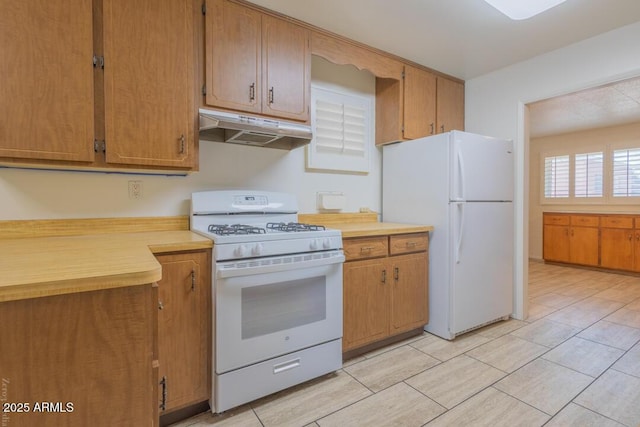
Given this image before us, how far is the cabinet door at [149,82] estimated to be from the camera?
5.35 ft

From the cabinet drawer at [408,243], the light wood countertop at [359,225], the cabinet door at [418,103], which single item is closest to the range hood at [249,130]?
the light wood countertop at [359,225]

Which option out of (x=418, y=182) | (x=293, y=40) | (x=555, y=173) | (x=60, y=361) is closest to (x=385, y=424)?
(x=60, y=361)

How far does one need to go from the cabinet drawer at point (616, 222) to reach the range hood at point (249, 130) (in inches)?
202

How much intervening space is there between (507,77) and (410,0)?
156cm

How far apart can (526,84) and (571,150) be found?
11.6 ft

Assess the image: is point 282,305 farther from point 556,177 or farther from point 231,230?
point 556,177

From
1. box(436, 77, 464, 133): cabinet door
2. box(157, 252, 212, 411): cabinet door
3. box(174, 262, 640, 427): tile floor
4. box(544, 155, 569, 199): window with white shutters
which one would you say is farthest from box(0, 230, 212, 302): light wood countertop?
box(544, 155, 569, 199): window with white shutters

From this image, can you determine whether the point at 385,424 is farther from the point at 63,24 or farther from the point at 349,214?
the point at 63,24

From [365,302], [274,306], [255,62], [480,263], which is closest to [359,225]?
[365,302]

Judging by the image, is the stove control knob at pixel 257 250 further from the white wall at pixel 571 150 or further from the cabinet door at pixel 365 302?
the white wall at pixel 571 150

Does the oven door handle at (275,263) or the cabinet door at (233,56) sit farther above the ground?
the cabinet door at (233,56)

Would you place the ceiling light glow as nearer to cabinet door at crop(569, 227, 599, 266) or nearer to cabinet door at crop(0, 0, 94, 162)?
cabinet door at crop(0, 0, 94, 162)

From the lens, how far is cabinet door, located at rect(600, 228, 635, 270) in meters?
4.66

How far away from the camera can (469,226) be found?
101 inches
